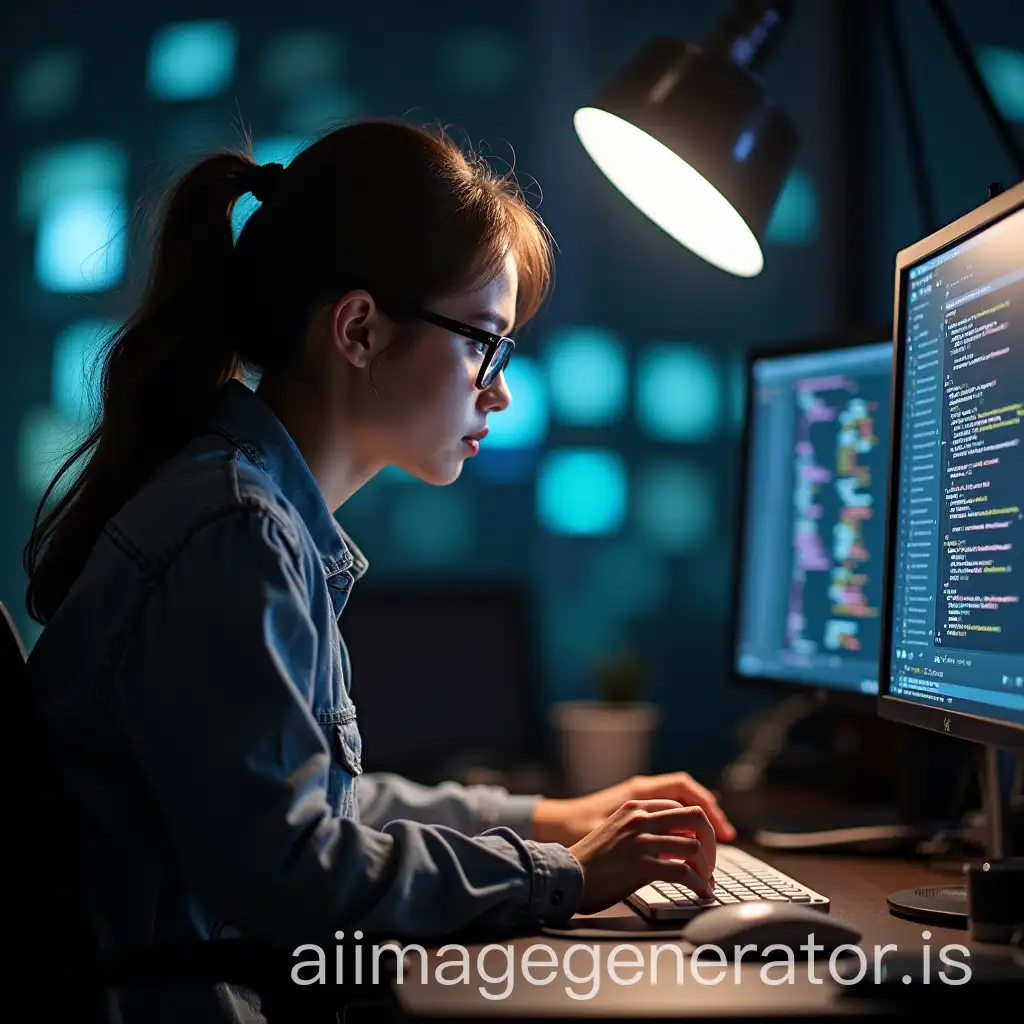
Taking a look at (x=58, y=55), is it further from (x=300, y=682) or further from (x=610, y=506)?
(x=300, y=682)

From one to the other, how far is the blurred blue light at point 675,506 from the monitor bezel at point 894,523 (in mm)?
1204

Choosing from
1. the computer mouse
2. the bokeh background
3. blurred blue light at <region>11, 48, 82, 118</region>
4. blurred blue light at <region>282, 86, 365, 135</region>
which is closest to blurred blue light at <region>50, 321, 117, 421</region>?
the bokeh background

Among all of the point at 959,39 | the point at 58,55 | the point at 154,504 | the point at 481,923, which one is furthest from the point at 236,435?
the point at 58,55

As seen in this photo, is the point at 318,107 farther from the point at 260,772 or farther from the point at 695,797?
the point at 260,772

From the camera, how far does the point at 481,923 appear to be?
84 centimetres

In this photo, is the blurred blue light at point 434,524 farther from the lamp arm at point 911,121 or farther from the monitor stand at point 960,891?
the monitor stand at point 960,891

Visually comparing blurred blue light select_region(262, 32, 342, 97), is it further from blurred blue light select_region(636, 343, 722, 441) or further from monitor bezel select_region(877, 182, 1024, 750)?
monitor bezel select_region(877, 182, 1024, 750)

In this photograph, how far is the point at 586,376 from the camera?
228 centimetres

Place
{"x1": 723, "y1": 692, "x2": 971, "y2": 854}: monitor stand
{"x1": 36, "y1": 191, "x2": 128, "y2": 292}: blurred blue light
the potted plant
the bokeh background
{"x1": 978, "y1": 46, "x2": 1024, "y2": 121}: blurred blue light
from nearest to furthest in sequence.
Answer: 1. {"x1": 723, "y1": 692, "x2": 971, "y2": 854}: monitor stand
2. {"x1": 978, "y1": 46, "x2": 1024, "y2": 121}: blurred blue light
3. the potted plant
4. the bokeh background
5. {"x1": 36, "y1": 191, "x2": 128, "y2": 292}: blurred blue light

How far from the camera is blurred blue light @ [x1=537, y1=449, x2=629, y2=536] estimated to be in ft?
7.40

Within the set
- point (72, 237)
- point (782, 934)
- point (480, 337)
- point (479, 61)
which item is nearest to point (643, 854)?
point (782, 934)

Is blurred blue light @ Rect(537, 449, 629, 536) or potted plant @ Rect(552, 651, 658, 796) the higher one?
blurred blue light @ Rect(537, 449, 629, 536)

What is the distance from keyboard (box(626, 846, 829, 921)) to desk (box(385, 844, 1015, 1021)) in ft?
0.07

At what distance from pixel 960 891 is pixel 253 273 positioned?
33.3 inches
